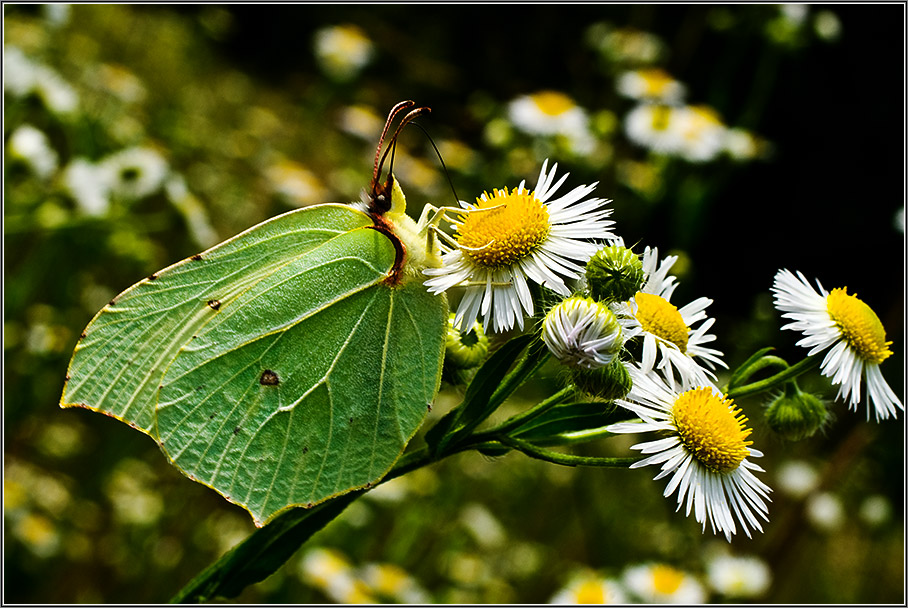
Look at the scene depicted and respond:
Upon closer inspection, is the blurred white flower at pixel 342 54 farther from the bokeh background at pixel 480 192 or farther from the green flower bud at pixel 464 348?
the green flower bud at pixel 464 348

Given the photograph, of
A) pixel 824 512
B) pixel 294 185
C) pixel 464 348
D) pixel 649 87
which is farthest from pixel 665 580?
pixel 294 185

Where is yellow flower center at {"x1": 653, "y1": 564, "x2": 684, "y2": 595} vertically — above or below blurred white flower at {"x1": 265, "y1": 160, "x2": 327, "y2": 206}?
below

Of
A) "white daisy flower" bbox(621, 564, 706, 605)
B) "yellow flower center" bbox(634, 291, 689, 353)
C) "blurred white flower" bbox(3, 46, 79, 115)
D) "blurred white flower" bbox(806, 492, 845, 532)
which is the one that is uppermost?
"yellow flower center" bbox(634, 291, 689, 353)

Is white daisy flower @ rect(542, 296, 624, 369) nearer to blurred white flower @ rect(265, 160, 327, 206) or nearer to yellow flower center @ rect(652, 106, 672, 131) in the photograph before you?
yellow flower center @ rect(652, 106, 672, 131)

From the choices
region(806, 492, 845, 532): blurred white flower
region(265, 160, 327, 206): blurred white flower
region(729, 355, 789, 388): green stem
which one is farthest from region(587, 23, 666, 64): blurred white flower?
region(729, 355, 789, 388): green stem

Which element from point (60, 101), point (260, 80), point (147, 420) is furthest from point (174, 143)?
point (260, 80)

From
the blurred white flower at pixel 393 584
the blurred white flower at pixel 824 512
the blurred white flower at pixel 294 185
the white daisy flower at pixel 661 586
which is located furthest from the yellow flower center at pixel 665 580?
the blurred white flower at pixel 294 185
